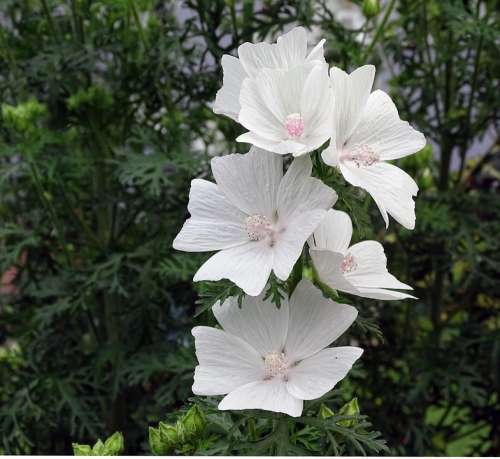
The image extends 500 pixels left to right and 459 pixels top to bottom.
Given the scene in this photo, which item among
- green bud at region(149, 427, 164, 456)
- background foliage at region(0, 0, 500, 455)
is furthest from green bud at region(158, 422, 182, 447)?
background foliage at region(0, 0, 500, 455)

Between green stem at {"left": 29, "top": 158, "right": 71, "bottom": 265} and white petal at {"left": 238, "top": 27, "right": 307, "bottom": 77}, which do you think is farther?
green stem at {"left": 29, "top": 158, "right": 71, "bottom": 265}

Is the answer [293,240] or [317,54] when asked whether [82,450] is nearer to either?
[293,240]

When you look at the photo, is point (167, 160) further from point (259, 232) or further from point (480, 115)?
point (259, 232)

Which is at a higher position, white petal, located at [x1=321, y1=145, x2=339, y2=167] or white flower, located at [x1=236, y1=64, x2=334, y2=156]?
white flower, located at [x1=236, y1=64, x2=334, y2=156]

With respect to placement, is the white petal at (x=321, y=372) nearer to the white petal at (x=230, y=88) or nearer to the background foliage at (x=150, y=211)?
the white petal at (x=230, y=88)

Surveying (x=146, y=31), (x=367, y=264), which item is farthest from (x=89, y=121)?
(x=367, y=264)

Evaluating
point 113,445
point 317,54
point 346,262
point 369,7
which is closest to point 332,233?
point 346,262

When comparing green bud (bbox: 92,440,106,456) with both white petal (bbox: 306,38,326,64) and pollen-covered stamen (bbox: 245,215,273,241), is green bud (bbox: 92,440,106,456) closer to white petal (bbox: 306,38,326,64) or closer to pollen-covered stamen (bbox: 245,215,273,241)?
pollen-covered stamen (bbox: 245,215,273,241)
